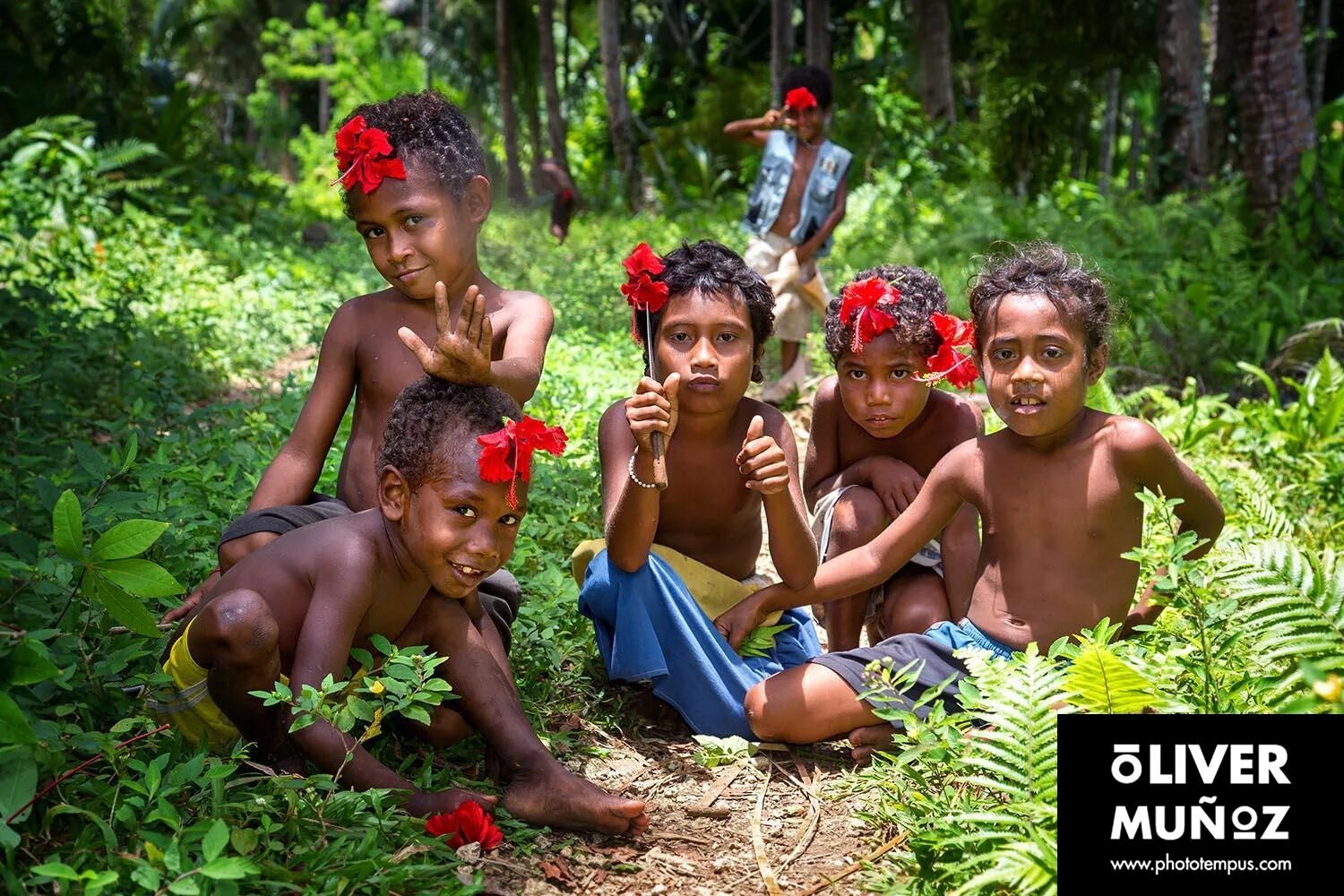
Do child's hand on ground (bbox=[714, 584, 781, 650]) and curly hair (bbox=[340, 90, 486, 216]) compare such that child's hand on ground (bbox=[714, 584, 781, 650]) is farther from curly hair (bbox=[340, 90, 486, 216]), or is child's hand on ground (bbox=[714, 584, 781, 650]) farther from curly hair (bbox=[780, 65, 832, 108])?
curly hair (bbox=[780, 65, 832, 108])

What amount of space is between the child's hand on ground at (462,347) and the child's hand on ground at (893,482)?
1443 millimetres

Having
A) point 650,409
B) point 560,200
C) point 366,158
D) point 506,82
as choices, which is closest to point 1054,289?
point 650,409

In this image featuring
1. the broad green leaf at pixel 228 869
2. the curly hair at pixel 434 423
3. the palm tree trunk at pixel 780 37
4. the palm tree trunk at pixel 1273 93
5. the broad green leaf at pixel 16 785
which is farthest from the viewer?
the palm tree trunk at pixel 780 37

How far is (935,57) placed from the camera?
15641 mm

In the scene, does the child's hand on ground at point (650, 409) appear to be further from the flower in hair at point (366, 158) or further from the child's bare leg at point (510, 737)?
the flower in hair at point (366, 158)

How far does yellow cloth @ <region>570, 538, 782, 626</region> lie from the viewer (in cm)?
372

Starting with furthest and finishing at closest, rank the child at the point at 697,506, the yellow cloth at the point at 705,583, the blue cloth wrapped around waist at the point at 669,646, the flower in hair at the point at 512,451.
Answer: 1. the yellow cloth at the point at 705,583
2. the blue cloth wrapped around waist at the point at 669,646
3. the child at the point at 697,506
4. the flower in hair at the point at 512,451

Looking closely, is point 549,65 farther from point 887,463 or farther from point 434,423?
point 434,423

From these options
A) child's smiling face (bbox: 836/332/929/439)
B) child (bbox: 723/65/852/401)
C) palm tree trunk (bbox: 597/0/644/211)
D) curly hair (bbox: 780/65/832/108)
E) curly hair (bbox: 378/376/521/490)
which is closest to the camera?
curly hair (bbox: 378/376/521/490)

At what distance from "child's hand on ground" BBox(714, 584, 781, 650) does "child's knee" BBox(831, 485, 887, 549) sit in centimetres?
38

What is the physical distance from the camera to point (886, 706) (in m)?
3.22

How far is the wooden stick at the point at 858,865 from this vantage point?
2.74 metres

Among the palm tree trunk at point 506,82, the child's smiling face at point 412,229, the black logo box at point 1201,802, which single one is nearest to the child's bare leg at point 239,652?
the child's smiling face at point 412,229

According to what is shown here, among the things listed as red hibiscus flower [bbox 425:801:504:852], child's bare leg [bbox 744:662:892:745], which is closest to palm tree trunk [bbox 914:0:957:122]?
child's bare leg [bbox 744:662:892:745]
